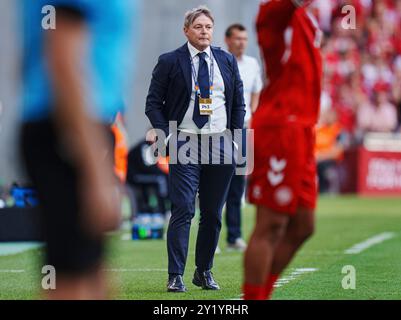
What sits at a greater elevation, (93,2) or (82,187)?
(93,2)

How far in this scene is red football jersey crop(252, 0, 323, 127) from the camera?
21.7ft

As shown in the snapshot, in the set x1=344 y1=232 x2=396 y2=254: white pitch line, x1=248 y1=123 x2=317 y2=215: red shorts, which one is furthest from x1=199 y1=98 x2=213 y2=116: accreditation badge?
x1=344 y1=232 x2=396 y2=254: white pitch line

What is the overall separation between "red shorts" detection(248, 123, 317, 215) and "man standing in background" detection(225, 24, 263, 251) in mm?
6415

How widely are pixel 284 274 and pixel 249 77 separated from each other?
3260 mm

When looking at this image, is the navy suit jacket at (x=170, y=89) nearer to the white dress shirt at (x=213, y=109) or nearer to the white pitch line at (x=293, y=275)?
the white dress shirt at (x=213, y=109)

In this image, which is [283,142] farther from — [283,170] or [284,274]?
[284,274]

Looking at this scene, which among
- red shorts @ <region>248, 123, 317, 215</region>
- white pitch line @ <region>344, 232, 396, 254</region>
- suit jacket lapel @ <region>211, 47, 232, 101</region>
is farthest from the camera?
white pitch line @ <region>344, 232, 396, 254</region>

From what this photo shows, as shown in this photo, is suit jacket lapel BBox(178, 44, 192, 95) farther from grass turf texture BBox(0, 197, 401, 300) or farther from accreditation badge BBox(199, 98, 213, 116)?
grass turf texture BBox(0, 197, 401, 300)

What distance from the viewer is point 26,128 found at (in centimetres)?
459

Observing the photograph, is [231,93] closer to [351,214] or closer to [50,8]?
[50,8]

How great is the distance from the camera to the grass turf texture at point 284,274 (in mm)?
9055

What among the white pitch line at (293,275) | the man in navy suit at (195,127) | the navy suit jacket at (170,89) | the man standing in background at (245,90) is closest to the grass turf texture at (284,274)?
the white pitch line at (293,275)

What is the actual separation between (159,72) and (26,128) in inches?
188

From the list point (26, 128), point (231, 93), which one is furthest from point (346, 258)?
point (26, 128)
